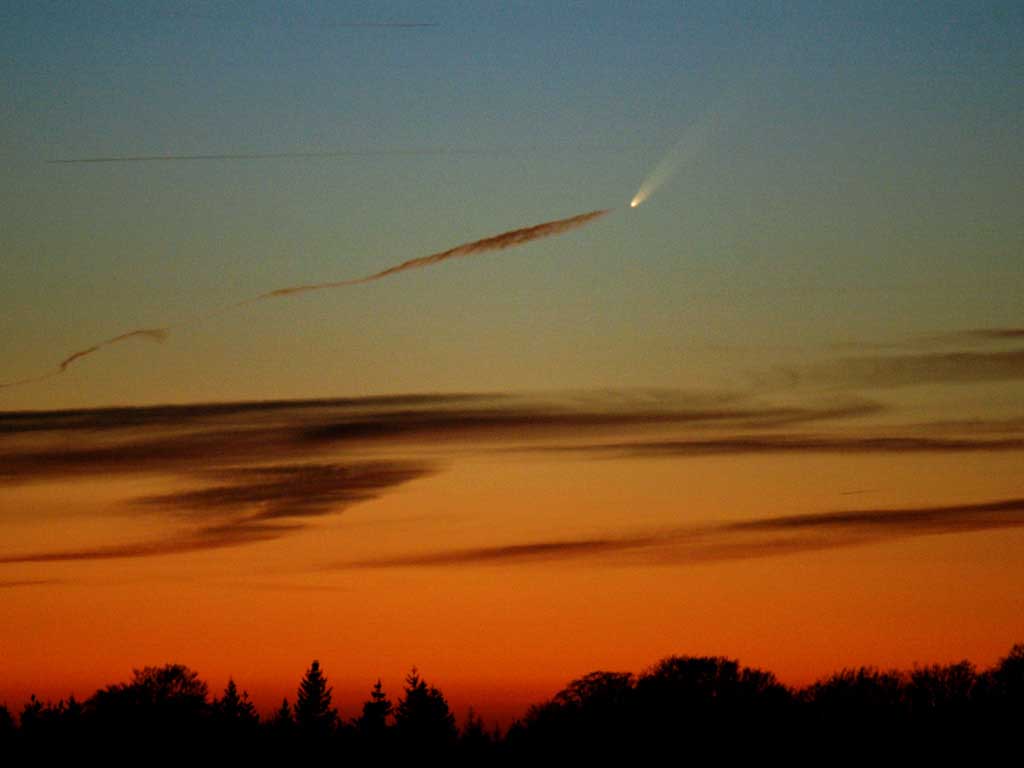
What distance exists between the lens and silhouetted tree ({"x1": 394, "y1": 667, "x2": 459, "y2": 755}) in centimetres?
13862

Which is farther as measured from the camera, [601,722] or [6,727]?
[6,727]

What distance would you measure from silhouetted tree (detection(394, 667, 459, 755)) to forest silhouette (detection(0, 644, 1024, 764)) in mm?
134

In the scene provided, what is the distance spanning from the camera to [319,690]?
488 ft

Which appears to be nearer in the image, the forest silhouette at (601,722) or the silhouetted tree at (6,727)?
the forest silhouette at (601,722)

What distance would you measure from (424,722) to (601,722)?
85.5 ft

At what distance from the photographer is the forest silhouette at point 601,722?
113500mm

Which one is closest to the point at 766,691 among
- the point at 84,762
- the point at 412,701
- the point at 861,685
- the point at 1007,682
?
the point at 861,685

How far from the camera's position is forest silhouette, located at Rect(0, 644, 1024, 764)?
11350 cm

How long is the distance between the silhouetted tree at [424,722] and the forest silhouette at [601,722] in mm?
134

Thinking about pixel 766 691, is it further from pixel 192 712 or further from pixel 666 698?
pixel 192 712

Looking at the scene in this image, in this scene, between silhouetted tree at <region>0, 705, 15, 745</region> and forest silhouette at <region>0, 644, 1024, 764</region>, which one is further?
silhouetted tree at <region>0, 705, 15, 745</region>

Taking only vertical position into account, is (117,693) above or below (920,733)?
above

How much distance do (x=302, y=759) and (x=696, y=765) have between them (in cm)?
3285

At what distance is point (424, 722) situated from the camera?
463ft
